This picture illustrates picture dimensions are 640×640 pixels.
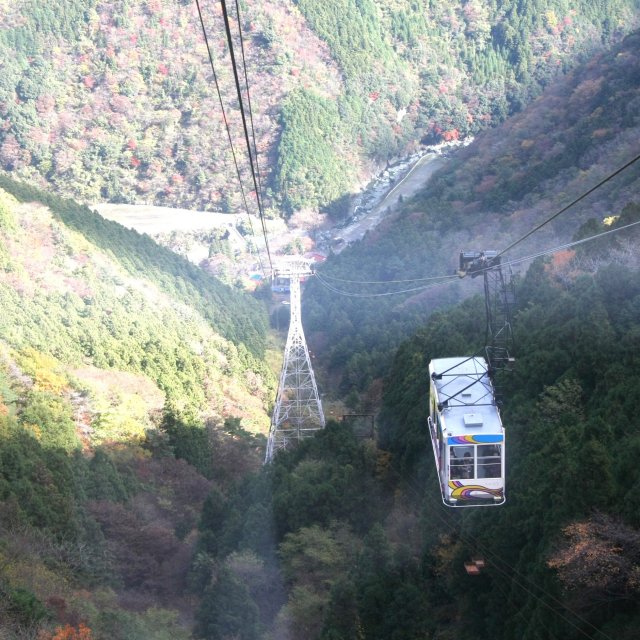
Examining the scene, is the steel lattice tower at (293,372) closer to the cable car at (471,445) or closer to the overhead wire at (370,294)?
the overhead wire at (370,294)

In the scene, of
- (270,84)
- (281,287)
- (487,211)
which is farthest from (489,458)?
(270,84)

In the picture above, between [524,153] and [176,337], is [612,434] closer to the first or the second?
[176,337]

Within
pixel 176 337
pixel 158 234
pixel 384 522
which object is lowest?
pixel 384 522

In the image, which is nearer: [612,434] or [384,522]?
[612,434]

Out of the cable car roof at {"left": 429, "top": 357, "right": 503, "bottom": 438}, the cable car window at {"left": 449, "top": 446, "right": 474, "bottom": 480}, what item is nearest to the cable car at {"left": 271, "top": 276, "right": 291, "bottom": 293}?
the cable car roof at {"left": 429, "top": 357, "right": 503, "bottom": 438}

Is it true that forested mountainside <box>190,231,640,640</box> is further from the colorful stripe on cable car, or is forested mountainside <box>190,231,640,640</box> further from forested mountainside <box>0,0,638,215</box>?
forested mountainside <box>0,0,638,215</box>

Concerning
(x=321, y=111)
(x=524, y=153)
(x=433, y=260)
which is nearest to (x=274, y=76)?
(x=321, y=111)

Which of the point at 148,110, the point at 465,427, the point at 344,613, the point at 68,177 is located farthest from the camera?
the point at 148,110
